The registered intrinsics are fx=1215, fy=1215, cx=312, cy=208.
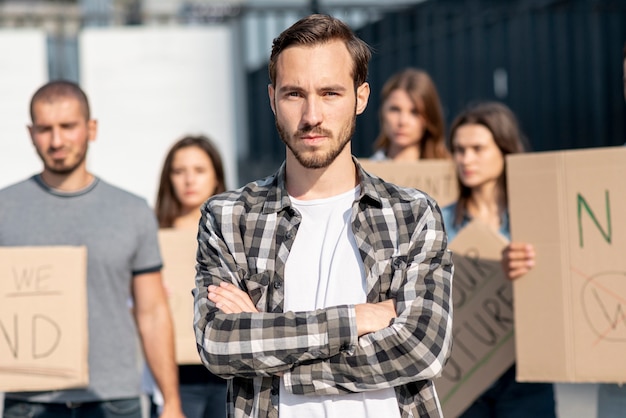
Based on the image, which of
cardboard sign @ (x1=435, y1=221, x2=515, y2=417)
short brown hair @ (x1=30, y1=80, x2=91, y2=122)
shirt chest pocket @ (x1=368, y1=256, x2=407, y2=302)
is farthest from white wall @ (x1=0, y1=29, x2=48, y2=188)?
shirt chest pocket @ (x1=368, y1=256, x2=407, y2=302)

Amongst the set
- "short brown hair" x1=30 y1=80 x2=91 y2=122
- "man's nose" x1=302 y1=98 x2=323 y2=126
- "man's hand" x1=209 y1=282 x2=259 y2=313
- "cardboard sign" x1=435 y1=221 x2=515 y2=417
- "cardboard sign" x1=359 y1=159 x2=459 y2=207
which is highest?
"short brown hair" x1=30 y1=80 x2=91 y2=122

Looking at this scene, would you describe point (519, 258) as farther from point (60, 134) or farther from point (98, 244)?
point (60, 134)

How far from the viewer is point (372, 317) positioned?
2.80 m

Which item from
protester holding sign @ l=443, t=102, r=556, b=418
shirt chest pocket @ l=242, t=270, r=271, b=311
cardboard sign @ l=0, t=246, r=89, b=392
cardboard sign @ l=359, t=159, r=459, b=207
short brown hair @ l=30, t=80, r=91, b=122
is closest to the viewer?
shirt chest pocket @ l=242, t=270, r=271, b=311

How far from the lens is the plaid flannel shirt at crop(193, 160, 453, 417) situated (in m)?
2.77

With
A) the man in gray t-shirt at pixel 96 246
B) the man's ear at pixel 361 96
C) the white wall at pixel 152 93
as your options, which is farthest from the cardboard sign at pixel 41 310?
the white wall at pixel 152 93

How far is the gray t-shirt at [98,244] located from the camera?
15.0 ft

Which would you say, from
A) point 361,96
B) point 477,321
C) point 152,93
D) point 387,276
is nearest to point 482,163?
point 477,321

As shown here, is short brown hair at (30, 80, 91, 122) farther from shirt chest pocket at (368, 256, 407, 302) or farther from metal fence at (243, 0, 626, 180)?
metal fence at (243, 0, 626, 180)

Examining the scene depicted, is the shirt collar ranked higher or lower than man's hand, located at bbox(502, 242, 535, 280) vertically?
higher

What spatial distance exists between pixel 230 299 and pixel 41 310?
172 centimetres

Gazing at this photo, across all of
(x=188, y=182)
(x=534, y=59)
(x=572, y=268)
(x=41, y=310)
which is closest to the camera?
(x=572, y=268)

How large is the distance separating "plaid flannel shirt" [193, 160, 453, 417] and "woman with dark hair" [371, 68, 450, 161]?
2801mm

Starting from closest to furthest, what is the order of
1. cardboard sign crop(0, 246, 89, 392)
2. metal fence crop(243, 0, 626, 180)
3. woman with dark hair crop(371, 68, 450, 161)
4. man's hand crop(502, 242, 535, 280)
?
man's hand crop(502, 242, 535, 280) < cardboard sign crop(0, 246, 89, 392) < woman with dark hair crop(371, 68, 450, 161) < metal fence crop(243, 0, 626, 180)
